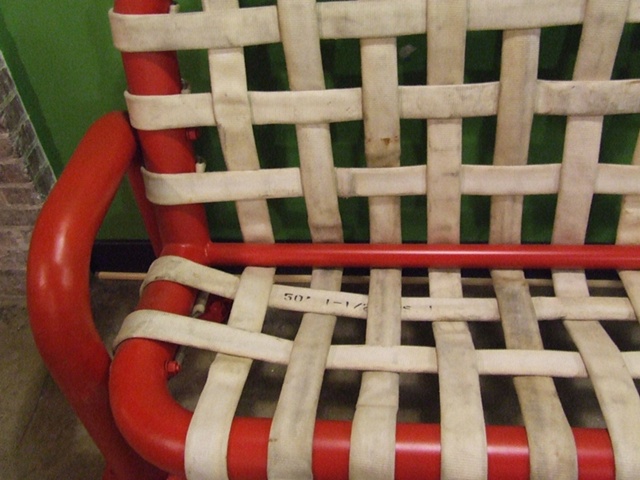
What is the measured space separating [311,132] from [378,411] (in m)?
0.32

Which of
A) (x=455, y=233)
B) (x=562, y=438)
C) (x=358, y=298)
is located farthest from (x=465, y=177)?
(x=562, y=438)

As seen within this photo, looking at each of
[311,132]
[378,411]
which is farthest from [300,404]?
[311,132]

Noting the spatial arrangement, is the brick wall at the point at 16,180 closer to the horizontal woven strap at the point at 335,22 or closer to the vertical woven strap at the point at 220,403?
the horizontal woven strap at the point at 335,22

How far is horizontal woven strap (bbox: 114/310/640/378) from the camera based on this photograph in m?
0.63

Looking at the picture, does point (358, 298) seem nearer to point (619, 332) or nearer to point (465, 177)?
point (465, 177)

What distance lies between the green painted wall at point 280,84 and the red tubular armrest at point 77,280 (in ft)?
0.70

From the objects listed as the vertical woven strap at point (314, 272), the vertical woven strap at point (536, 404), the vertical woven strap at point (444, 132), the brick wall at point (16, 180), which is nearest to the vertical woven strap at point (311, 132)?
the vertical woven strap at point (314, 272)

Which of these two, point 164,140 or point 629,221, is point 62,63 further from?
point 629,221

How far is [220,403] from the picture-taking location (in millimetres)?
610

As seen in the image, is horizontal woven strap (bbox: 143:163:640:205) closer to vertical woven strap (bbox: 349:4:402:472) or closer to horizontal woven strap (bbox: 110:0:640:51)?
vertical woven strap (bbox: 349:4:402:472)

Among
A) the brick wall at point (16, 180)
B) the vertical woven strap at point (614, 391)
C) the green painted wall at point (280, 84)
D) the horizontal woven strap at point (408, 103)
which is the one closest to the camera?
the vertical woven strap at point (614, 391)

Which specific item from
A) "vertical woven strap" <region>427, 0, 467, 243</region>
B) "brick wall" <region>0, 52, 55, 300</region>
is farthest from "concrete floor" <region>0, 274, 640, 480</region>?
"vertical woven strap" <region>427, 0, 467, 243</region>

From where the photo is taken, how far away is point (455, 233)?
30.5 inches

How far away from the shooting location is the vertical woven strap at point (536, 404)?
1.80 ft
